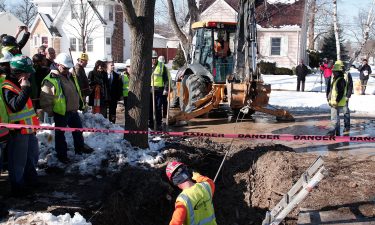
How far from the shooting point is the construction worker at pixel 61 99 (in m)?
6.57

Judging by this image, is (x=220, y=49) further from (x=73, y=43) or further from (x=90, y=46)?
(x=73, y=43)

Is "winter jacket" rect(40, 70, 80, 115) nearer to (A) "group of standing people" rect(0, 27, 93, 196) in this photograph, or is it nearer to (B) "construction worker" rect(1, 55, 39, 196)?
(A) "group of standing people" rect(0, 27, 93, 196)

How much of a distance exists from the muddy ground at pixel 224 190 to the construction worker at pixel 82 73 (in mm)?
2444

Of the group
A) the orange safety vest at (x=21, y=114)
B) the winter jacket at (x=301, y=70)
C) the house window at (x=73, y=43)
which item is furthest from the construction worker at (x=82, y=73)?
the house window at (x=73, y=43)

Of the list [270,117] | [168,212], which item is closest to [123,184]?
[168,212]

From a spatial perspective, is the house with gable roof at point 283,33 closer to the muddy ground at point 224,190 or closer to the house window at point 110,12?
the house window at point 110,12

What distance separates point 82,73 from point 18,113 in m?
3.71

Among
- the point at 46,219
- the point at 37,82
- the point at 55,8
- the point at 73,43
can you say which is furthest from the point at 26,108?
the point at 55,8

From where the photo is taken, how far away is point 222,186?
7.07 metres

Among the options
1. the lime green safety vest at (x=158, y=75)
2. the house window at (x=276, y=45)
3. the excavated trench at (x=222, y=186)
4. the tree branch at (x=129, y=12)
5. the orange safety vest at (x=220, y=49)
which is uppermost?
the house window at (x=276, y=45)

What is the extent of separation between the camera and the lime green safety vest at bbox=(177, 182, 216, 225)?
352cm

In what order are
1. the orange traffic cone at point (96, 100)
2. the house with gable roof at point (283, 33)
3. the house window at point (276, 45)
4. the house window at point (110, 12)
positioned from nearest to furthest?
the orange traffic cone at point (96, 100) < the house with gable roof at point (283, 33) < the house window at point (276, 45) < the house window at point (110, 12)

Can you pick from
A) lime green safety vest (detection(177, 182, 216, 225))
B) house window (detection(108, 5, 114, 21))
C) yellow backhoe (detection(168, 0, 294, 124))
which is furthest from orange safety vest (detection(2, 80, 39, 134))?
house window (detection(108, 5, 114, 21))

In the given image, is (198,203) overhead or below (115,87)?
below
